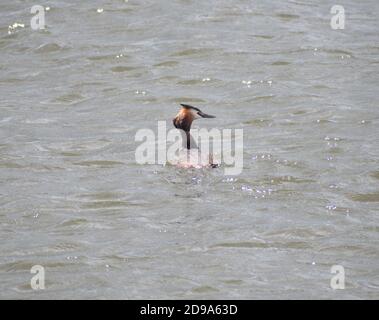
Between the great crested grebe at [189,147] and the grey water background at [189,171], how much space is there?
13 cm

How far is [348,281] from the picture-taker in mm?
8555

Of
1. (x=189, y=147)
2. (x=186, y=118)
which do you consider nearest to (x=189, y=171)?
(x=189, y=147)

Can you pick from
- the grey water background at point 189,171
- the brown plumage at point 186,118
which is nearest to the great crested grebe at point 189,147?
the brown plumage at point 186,118

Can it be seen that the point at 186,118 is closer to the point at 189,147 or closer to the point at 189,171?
the point at 189,147

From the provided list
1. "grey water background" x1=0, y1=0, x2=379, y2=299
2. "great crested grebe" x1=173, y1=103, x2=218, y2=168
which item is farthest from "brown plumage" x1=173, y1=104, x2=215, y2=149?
"grey water background" x1=0, y1=0, x2=379, y2=299

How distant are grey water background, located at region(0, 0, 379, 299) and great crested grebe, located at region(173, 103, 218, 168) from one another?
133mm

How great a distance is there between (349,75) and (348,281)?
6821 millimetres

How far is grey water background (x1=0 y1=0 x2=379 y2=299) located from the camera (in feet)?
29.2

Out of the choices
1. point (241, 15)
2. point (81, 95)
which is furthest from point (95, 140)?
point (241, 15)

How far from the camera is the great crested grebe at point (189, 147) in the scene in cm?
1147

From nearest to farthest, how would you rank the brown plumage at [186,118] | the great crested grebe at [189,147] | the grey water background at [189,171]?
the grey water background at [189,171], the great crested grebe at [189,147], the brown plumage at [186,118]

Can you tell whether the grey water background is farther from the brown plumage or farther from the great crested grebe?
the brown plumage

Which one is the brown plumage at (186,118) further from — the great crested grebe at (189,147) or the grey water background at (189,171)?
the grey water background at (189,171)

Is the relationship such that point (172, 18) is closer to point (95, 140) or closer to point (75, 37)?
point (75, 37)
